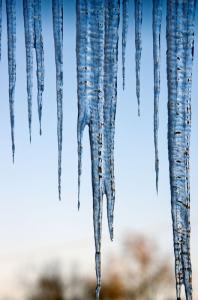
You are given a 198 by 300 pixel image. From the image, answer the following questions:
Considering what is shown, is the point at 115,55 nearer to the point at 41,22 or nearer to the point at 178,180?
the point at 41,22

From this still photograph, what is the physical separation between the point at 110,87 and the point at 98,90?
0.20ft

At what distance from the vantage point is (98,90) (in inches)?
75.9

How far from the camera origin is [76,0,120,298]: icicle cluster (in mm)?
1911

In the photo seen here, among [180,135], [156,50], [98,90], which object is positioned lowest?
[180,135]

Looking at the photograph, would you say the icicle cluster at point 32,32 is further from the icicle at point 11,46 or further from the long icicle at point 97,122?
the long icicle at point 97,122

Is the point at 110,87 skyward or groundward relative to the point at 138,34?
groundward

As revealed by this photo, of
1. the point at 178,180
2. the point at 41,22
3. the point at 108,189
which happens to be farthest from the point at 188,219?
the point at 41,22

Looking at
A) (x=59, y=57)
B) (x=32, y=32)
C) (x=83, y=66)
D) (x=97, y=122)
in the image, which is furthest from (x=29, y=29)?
(x=97, y=122)

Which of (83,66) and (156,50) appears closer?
(83,66)

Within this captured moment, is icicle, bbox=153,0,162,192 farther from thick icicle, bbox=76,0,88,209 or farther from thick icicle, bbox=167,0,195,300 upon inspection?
thick icicle, bbox=76,0,88,209

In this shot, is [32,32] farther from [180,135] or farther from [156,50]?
[180,135]

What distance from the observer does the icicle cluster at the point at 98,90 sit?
6.27 ft

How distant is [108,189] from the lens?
1.94 meters

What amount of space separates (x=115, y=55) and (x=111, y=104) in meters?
0.14
